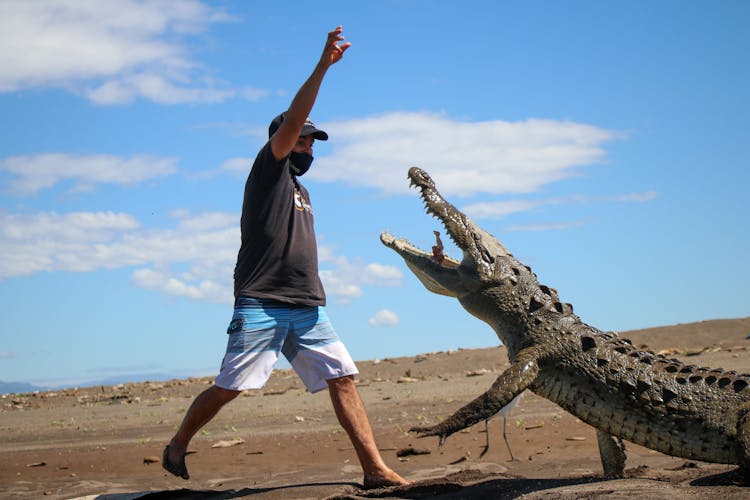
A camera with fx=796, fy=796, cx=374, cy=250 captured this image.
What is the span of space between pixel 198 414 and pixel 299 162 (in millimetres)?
2137

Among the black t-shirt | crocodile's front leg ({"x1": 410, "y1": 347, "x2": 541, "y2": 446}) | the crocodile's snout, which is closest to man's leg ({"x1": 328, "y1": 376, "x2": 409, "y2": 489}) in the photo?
the black t-shirt

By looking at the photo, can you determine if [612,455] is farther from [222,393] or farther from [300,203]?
[300,203]

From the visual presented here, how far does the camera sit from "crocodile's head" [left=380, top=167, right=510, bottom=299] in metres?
6.01

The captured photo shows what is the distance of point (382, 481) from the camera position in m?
6.04

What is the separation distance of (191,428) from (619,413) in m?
3.16

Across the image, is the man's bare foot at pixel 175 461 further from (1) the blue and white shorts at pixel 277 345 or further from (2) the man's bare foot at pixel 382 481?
(2) the man's bare foot at pixel 382 481

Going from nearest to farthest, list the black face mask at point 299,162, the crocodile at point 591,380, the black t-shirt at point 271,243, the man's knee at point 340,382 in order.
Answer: the crocodile at point 591,380
the black t-shirt at point 271,243
the man's knee at point 340,382
the black face mask at point 299,162

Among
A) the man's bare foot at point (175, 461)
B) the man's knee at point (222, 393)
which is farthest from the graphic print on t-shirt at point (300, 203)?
the man's bare foot at point (175, 461)

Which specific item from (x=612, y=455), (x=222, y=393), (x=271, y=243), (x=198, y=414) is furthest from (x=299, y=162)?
(x=612, y=455)

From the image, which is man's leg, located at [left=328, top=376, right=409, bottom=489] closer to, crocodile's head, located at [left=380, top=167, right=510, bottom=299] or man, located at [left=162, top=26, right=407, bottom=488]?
man, located at [left=162, top=26, right=407, bottom=488]

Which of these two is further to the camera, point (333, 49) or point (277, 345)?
point (277, 345)

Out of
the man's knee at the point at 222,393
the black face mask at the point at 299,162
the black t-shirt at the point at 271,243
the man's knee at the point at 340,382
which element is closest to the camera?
the man's knee at the point at 222,393

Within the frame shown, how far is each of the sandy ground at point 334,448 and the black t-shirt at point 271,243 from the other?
158 cm

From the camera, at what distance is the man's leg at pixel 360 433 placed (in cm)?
607
